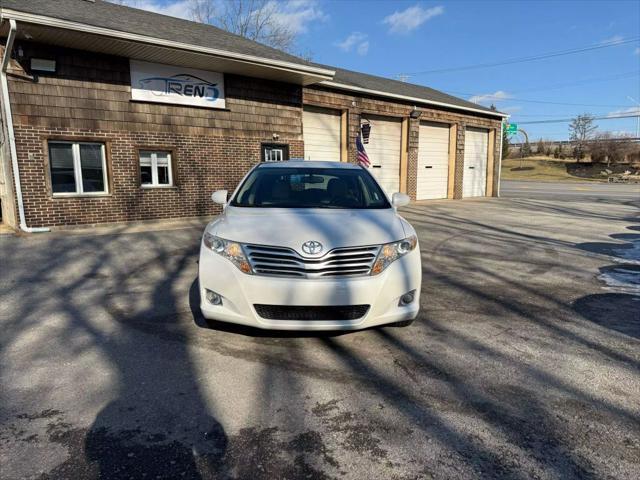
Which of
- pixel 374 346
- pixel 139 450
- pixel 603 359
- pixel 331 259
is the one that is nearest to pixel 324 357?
pixel 374 346

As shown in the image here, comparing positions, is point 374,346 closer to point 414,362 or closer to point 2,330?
point 414,362

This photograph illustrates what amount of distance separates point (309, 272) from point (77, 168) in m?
9.15

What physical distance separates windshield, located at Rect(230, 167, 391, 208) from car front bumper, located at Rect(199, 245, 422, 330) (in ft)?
3.81

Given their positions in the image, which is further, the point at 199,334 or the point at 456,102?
the point at 456,102

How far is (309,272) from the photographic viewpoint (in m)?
3.56

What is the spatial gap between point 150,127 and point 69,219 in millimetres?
2948

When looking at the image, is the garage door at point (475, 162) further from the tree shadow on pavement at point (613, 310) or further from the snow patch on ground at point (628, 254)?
the tree shadow on pavement at point (613, 310)

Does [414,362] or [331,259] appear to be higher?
[331,259]

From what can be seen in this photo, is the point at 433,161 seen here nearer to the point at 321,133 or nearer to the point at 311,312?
the point at 321,133

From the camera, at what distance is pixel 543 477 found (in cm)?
228

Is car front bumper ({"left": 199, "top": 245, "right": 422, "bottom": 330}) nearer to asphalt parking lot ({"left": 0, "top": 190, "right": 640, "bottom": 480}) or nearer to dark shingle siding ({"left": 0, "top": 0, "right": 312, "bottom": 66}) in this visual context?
asphalt parking lot ({"left": 0, "top": 190, "right": 640, "bottom": 480})

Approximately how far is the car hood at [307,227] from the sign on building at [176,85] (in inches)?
321

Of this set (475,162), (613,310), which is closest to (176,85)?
(613,310)

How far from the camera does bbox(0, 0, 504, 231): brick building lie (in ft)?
31.4
